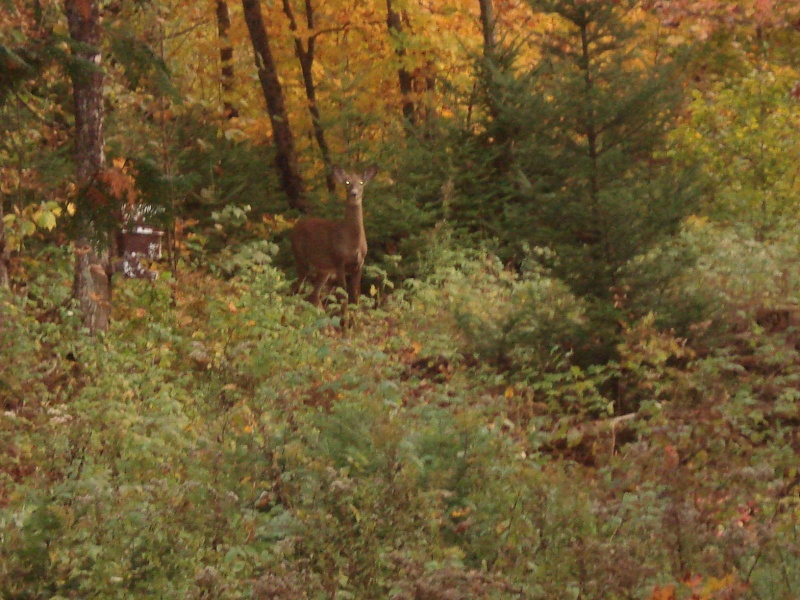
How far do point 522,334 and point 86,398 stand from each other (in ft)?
12.7

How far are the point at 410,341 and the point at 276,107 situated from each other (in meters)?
8.84

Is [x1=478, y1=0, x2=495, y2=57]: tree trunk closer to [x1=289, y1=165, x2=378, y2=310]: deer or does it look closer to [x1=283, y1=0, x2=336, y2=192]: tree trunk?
[x1=283, y1=0, x2=336, y2=192]: tree trunk

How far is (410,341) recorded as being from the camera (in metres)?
11.5

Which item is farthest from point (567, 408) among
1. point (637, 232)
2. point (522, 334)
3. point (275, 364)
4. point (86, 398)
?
point (86, 398)

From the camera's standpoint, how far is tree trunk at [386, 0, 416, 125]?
2270 centimetres

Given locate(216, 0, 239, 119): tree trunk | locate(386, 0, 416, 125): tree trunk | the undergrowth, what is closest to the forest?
the undergrowth

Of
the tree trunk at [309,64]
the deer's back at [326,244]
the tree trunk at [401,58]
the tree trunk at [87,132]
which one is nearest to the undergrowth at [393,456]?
the tree trunk at [87,132]

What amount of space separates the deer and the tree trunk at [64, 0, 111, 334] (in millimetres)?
4377

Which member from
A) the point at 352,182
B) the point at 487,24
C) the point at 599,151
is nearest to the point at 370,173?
the point at 352,182

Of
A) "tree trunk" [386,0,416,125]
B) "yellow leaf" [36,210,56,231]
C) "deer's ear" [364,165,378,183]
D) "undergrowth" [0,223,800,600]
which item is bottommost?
"undergrowth" [0,223,800,600]

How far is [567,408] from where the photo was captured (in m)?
9.73

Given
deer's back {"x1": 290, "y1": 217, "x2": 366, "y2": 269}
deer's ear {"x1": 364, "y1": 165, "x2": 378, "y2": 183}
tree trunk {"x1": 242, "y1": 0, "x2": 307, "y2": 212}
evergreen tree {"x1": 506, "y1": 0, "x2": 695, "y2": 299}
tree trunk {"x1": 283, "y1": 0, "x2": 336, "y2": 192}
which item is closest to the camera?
evergreen tree {"x1": 506, "y1": 0, "x2": 695, "y2": 299}

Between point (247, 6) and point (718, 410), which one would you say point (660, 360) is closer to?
point (718, 410)

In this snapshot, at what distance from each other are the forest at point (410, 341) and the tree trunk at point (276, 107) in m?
0.05
